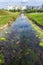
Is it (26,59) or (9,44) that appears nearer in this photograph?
(26,59)

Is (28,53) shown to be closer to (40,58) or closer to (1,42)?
(40,58)

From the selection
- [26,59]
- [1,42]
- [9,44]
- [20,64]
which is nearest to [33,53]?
[26,59]

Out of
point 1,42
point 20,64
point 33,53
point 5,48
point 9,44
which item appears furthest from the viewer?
point 1,42

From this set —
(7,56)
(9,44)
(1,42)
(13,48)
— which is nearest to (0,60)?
(7,56)

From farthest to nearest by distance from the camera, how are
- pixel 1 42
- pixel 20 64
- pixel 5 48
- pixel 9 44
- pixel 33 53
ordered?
1. pixel 1 42
2. pixel 9 44
3. pixel 5 48
4. pixel 33 53
5. pixel 20 64

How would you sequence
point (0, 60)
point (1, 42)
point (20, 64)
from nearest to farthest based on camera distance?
point (20, 64) < point (0, 60) < point (1, 42)

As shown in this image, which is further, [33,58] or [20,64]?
[33,58]

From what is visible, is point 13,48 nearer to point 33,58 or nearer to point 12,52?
point 12,52

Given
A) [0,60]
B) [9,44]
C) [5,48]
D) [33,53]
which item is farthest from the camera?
[9,44]

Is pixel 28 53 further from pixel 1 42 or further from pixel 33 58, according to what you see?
pixel 1 42
